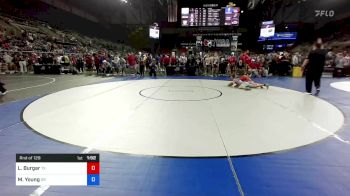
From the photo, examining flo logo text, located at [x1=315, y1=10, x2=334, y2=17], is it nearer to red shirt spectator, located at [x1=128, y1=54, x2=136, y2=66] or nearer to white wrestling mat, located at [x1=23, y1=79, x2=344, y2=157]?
red shirt spectator, located at [x1=128, y1=54, x2=136, y2=66]

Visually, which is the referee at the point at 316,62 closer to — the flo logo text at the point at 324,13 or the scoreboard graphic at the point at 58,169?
the scoreboard graphic at the point at 58,169

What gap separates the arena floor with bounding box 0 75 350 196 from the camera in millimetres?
2555

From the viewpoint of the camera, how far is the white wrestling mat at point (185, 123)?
11.6 feet

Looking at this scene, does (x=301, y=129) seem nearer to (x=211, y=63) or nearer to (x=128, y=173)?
(x=128, y=173)

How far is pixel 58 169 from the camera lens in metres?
→ 1.93

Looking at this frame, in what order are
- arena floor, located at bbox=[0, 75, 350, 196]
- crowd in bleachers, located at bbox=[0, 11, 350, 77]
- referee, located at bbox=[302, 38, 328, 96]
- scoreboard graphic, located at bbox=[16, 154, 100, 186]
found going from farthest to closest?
crowd in bleachers, located at bbox=[0, 11, 350, 77] < referee, located at bbox=[302, 38, 328, 96] < arena floor, located at bbox=[0, 75, 350, 196] < scoreboard graphic, located at bbox=[16, 154, 100, 186]

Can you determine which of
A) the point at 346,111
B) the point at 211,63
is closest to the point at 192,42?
the point at 211,63

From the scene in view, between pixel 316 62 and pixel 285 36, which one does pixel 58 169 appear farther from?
pixel 285 36

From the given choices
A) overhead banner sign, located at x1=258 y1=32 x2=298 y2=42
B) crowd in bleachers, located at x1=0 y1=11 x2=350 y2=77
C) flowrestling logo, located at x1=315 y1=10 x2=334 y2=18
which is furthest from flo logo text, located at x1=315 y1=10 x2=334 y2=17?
crowd in bleachers, located at x1=0 y1=11 x2=350 y2=77

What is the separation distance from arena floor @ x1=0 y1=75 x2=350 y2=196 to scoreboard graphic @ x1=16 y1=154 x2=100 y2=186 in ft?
1.54

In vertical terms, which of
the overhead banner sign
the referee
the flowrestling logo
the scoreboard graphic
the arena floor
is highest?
the flowrestling logo

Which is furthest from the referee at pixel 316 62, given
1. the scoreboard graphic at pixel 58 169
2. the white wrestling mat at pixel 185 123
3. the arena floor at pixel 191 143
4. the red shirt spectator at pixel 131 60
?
the red shirt spectator at pixel 131 60

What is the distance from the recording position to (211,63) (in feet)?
53.3

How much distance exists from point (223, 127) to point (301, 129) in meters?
1.33
